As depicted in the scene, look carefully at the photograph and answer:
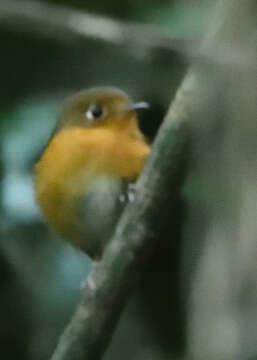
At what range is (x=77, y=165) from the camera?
8.98 ft

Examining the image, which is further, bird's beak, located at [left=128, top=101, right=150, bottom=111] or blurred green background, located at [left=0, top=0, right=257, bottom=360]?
blurred green background, located at [left=0, top=0, right=257, bottom=360]

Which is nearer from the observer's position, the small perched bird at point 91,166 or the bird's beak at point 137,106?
the small perched bird at point 91,166

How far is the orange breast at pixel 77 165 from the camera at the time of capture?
269 centimetres

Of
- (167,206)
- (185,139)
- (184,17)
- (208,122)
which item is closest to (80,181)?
(184,17)

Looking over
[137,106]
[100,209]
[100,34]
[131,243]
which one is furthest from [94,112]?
[100,34]

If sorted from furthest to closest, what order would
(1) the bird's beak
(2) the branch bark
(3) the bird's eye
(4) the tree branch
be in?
(3) the bird's eye
(1) the bird's beak
(2) the branch bark
(4) the tree branch

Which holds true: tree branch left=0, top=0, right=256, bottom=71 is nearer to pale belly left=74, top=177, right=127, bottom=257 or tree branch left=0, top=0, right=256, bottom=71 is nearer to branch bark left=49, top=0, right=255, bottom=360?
branch bark left=49, top=0, right=255, bottom=360

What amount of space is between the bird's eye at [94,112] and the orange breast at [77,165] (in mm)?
57

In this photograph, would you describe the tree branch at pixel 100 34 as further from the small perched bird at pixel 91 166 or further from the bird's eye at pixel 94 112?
the bird's eye at pixel 94 112

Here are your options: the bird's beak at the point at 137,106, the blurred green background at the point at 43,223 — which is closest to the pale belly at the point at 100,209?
the blurred green background at the point at 43,223

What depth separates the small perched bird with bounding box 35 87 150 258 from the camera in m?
2.65

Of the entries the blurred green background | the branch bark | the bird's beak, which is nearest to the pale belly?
the blurred green background

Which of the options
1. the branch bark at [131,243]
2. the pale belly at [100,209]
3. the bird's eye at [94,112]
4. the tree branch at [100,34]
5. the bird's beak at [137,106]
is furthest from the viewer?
the bird's eye at [94,112]

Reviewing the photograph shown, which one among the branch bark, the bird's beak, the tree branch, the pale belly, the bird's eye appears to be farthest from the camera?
the bird's eye
